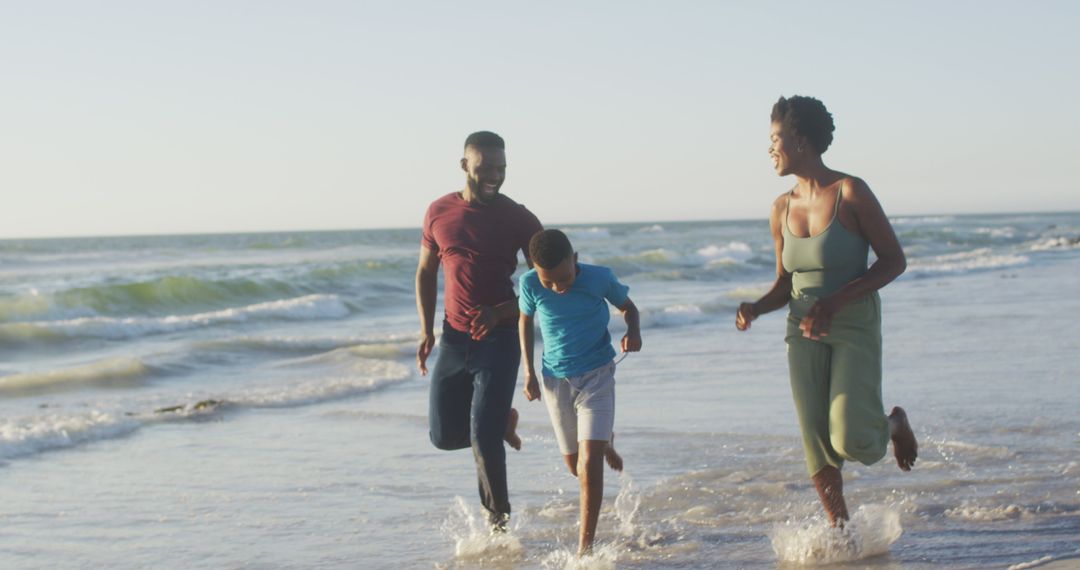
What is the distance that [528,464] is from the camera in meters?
7.82

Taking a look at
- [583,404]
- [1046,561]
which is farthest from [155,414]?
[1046,561]

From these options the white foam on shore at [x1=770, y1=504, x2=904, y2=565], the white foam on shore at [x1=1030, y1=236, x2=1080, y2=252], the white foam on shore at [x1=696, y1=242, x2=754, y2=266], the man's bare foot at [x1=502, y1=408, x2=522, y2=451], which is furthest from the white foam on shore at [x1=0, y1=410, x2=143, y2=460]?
the white foam on shore at [x1=1030, y1=236, x2=1080, y2=252]

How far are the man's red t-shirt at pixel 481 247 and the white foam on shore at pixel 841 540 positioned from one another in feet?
5.34

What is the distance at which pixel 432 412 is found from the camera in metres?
5.91

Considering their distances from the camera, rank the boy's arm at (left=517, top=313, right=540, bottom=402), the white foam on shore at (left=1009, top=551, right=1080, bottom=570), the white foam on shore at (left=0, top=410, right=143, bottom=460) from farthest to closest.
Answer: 1. the white foam on shore at (left=0, top=410, right=143, bottom=460)
2. the boy's arm at (left=517, top=313, right=540, bottom=402)
3. the white foam on shore at (left=1009, top=551, right=1080, bottom=570)

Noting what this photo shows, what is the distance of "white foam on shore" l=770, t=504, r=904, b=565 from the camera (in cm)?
528

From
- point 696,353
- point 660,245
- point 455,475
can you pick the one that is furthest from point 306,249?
point 455,475

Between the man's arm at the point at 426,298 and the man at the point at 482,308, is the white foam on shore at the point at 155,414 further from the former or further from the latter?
the man at the point at 482,308

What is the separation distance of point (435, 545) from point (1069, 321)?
11.0m

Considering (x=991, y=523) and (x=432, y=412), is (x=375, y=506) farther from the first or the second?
(x=991, y=523)

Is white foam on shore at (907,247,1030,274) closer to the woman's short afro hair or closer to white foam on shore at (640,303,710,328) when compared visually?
white foam on shore at (640,303,710,328)

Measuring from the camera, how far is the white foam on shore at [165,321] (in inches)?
734

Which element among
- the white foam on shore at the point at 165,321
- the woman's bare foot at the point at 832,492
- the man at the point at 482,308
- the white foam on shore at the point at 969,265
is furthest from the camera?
the white foam on shore at the point at 969,265

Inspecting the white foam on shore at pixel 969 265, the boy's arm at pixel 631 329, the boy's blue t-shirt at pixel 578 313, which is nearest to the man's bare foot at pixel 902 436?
the boy's arm at pixel 631 329
